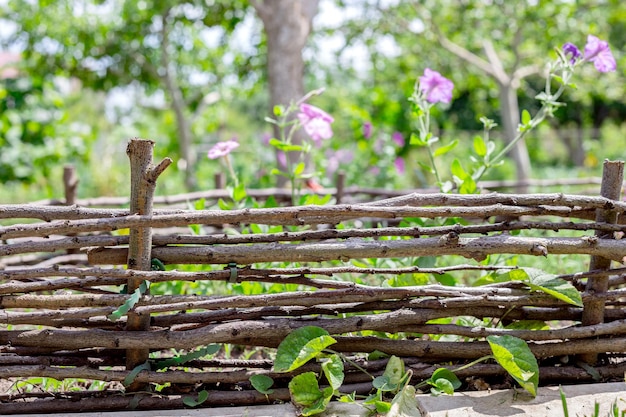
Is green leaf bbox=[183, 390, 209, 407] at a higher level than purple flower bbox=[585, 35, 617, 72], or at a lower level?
lower

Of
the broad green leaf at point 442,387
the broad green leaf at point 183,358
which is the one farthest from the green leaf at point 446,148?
the broad green leaf at point 183,358

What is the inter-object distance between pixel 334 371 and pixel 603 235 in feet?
3.22

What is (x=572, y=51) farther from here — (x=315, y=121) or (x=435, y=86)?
(x=315, y=121)

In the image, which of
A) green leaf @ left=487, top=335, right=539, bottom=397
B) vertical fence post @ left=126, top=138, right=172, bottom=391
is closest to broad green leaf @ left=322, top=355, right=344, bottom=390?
green leaf @ left=487, top=335, right=539, bottom=397

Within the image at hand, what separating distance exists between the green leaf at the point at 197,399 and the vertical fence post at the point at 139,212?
16 centimetres

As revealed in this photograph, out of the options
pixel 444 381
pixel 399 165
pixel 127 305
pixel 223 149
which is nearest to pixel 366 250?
Answer: pixel 444 381

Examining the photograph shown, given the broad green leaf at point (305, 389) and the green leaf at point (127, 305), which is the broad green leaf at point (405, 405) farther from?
the green leaf at point (127, 305)

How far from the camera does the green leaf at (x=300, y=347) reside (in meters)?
1.88

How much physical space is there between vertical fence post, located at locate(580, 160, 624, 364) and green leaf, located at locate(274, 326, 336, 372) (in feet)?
2.92

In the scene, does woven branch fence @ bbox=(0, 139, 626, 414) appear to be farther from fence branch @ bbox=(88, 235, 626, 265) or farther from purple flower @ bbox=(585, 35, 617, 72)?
purple flower @ bbox=(585, 35, 617, 72)

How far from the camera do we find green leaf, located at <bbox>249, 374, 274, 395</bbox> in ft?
6.46

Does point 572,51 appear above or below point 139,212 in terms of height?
above

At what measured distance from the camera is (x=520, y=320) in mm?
2236

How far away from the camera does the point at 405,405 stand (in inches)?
72.7
